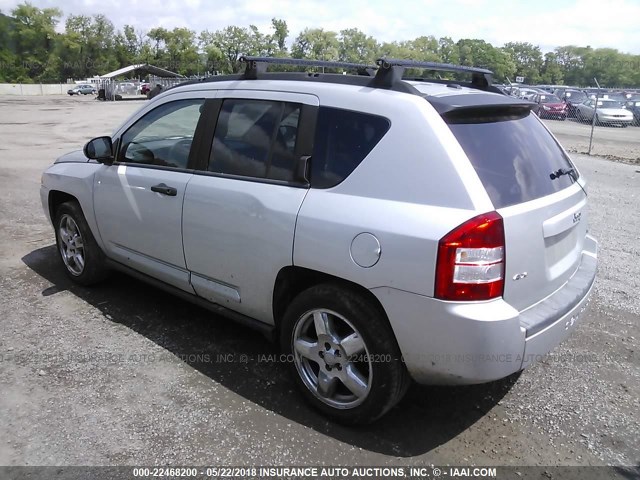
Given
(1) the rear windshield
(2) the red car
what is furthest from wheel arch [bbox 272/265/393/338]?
(2) the red car

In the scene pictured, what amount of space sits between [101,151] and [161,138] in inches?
19.0

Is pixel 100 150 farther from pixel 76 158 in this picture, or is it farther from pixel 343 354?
pixel 343 354

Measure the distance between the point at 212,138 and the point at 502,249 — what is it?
2048 mm

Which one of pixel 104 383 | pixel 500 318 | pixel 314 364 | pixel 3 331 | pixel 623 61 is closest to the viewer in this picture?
pixel 500 318

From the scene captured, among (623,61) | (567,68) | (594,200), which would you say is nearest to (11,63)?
(594,200)

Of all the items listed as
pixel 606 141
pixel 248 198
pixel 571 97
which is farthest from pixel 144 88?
pixel 248 198

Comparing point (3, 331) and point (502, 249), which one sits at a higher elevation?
point (502, 249)

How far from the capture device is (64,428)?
116 inches

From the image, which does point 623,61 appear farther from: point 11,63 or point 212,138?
point 212,138

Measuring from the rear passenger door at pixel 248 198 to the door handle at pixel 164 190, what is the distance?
148mm

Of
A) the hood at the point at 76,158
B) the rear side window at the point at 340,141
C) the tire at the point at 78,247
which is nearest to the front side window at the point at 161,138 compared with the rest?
the hood at the point at 76,158

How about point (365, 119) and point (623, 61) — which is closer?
point (365, 119)

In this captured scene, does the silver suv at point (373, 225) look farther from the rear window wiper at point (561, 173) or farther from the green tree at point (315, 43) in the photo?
the green tree at point (315, 43)

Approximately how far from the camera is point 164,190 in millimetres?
3697
